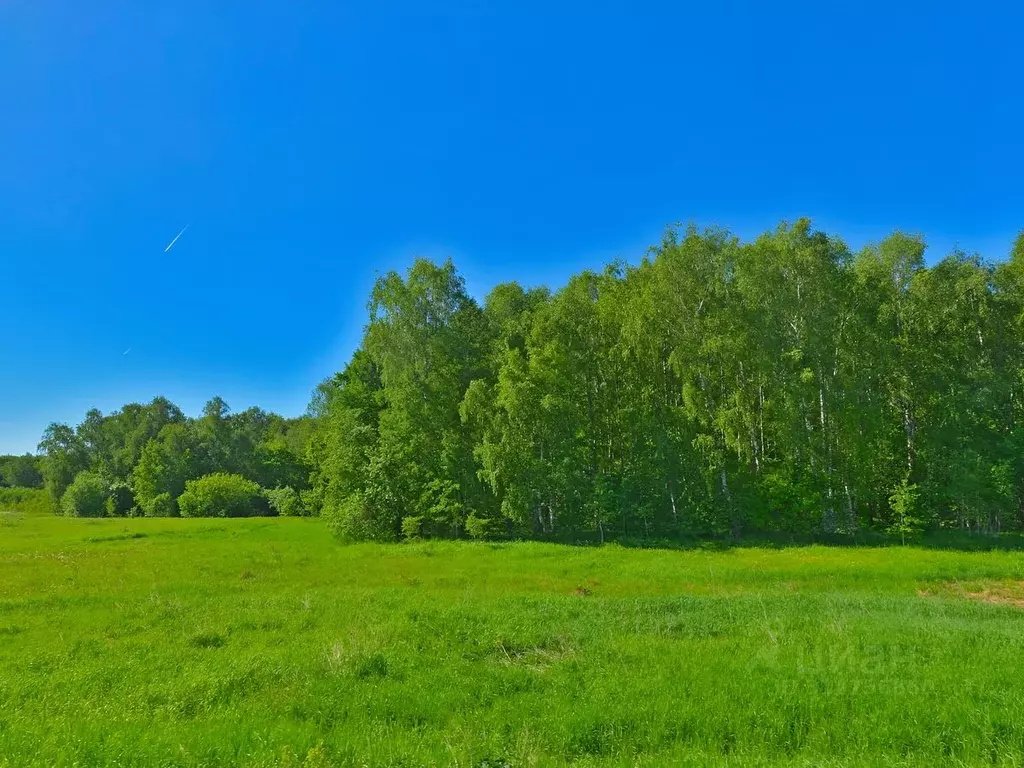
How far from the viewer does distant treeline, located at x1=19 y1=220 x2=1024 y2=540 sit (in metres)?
35.6

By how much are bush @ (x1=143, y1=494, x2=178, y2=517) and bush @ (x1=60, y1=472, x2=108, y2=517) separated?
44.7 feet

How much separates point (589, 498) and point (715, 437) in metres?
9.78

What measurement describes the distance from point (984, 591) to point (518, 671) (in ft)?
67.3

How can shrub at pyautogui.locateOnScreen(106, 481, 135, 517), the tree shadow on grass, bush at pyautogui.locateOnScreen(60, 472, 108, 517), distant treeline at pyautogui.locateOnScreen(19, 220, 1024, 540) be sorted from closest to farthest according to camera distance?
the tree shadow on grass → distant treeline at pyautogui.locateOnScreen(19, 220, 1024, 540) → bush at pyautogui.locateOnScreen(60, 472, 108, 517) → shrub at pyautogui.locateOnScreen(106, 481, 135, 517)

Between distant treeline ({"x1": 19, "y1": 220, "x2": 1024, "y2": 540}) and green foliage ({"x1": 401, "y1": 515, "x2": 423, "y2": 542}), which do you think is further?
green foliage ({"x1": 401, "y1": 515, "x2": 423, "y2": 542})

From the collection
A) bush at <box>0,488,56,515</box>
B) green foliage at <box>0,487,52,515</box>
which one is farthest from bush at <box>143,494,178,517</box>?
bush at <box>0,488,56,515</box>

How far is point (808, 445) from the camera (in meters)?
35.9

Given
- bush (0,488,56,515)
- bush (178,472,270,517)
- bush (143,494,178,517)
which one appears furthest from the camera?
bush (0,488,56,515)

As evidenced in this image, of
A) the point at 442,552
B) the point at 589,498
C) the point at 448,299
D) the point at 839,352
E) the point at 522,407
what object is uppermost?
the point at 448,299

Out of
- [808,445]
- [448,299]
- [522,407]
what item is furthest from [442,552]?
[808,445]

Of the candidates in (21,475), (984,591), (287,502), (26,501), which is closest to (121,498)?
(26,501)

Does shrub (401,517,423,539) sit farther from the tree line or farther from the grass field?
the grass field

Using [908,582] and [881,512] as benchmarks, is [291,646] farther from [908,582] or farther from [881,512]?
[881,512]

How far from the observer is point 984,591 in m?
20.7
